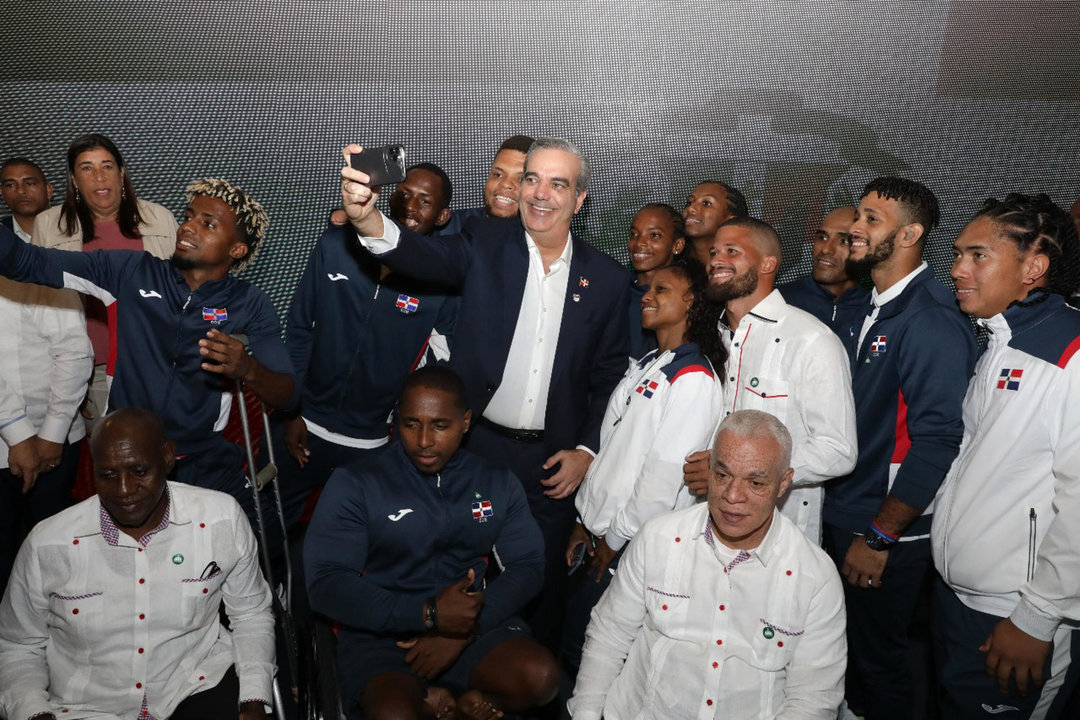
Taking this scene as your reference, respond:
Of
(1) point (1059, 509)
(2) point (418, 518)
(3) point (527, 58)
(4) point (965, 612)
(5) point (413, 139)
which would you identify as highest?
(3) point (527, 58)

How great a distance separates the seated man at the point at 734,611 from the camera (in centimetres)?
222

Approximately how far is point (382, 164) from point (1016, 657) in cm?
200

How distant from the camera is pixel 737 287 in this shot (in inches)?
113

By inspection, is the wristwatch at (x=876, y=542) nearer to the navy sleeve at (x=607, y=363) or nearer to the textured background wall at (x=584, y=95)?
the navy sleeve at (x=607, y=363)

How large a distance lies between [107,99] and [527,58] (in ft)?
7.04

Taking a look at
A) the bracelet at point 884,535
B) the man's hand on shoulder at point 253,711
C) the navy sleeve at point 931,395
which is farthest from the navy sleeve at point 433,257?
the bracelet at point 884,535

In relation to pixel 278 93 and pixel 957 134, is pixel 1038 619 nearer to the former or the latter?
pixel 957 134

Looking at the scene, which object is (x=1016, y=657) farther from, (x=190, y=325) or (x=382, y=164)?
(x=190, y=325)

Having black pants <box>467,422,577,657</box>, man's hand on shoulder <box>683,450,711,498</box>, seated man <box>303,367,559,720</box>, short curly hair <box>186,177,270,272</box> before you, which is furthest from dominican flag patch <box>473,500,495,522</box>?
short curly hair <box>186,177,270,272</box>

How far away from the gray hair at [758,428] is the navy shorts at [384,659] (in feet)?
2.76

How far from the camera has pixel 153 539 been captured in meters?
2.38

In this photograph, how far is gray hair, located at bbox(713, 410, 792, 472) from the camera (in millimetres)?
2246

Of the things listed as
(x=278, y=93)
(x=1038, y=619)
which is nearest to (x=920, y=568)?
(x=1038, y=619)

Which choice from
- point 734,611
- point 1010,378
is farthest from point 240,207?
point 1010,378
